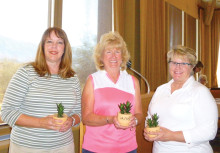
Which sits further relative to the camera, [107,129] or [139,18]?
[139,18]

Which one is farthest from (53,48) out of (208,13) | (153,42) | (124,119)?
(208,13)

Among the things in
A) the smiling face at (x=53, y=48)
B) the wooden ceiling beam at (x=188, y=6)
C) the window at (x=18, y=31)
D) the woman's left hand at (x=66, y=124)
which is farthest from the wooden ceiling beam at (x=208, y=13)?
the woman's left hand at (x=66, y=124)

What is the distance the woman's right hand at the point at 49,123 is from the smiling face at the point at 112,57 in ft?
2.11

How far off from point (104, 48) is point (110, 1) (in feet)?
9.08

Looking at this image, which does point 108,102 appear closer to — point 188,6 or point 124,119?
point 124,119

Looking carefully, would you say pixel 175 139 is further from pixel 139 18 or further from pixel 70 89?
pixel 139 18

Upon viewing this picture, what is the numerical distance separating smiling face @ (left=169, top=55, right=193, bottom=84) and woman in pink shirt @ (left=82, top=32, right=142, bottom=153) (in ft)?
1.07

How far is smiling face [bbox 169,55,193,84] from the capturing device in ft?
5.66

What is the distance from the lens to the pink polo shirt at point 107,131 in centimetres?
170

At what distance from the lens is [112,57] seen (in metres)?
1.82

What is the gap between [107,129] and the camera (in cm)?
172

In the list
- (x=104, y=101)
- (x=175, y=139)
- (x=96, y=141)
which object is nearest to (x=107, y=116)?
(x=104, y=101)

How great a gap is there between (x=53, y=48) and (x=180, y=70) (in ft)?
3.16

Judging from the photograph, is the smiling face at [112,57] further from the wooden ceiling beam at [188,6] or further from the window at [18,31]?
the wooden ceiling beam at [188,6]
